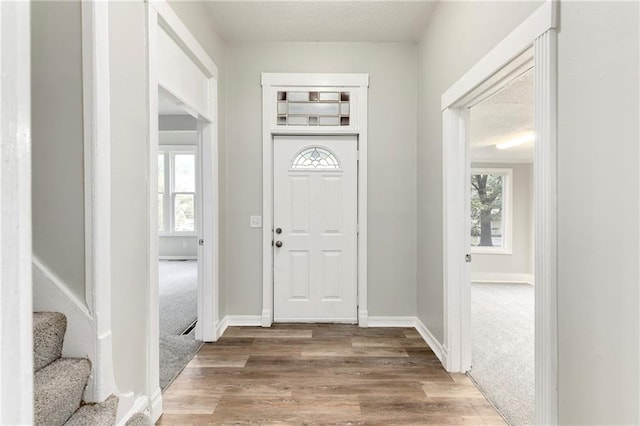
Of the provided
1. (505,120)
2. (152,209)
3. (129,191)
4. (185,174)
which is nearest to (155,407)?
(152,209)

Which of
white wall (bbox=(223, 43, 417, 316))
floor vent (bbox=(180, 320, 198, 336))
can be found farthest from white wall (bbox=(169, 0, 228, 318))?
floor vent (bbox=(180, 320, 198, 336))

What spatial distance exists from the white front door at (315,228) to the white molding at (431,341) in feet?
2.11

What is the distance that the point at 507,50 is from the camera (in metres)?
1.64

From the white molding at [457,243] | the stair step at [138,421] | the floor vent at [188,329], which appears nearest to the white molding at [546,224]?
the white molding at [457,243]

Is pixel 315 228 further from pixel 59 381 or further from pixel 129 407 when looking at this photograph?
pixel 59 381

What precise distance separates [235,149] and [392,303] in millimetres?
2224

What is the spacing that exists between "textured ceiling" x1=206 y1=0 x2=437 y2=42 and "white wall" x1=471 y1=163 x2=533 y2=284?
382 cm

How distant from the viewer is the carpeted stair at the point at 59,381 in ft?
3.87

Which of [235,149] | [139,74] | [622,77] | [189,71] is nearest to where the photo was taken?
[622,77]

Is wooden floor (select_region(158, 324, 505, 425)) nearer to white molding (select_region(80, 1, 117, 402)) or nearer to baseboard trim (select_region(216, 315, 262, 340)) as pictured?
baseboard trim (select_region(216, 315, 262, 340))

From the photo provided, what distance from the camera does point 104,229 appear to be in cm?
146

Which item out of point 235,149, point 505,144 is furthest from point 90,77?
point 505,144

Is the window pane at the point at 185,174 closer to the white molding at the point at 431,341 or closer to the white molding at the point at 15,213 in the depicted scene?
the white molding at the point at 431,341

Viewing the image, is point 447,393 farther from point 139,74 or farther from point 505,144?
point 505,144
